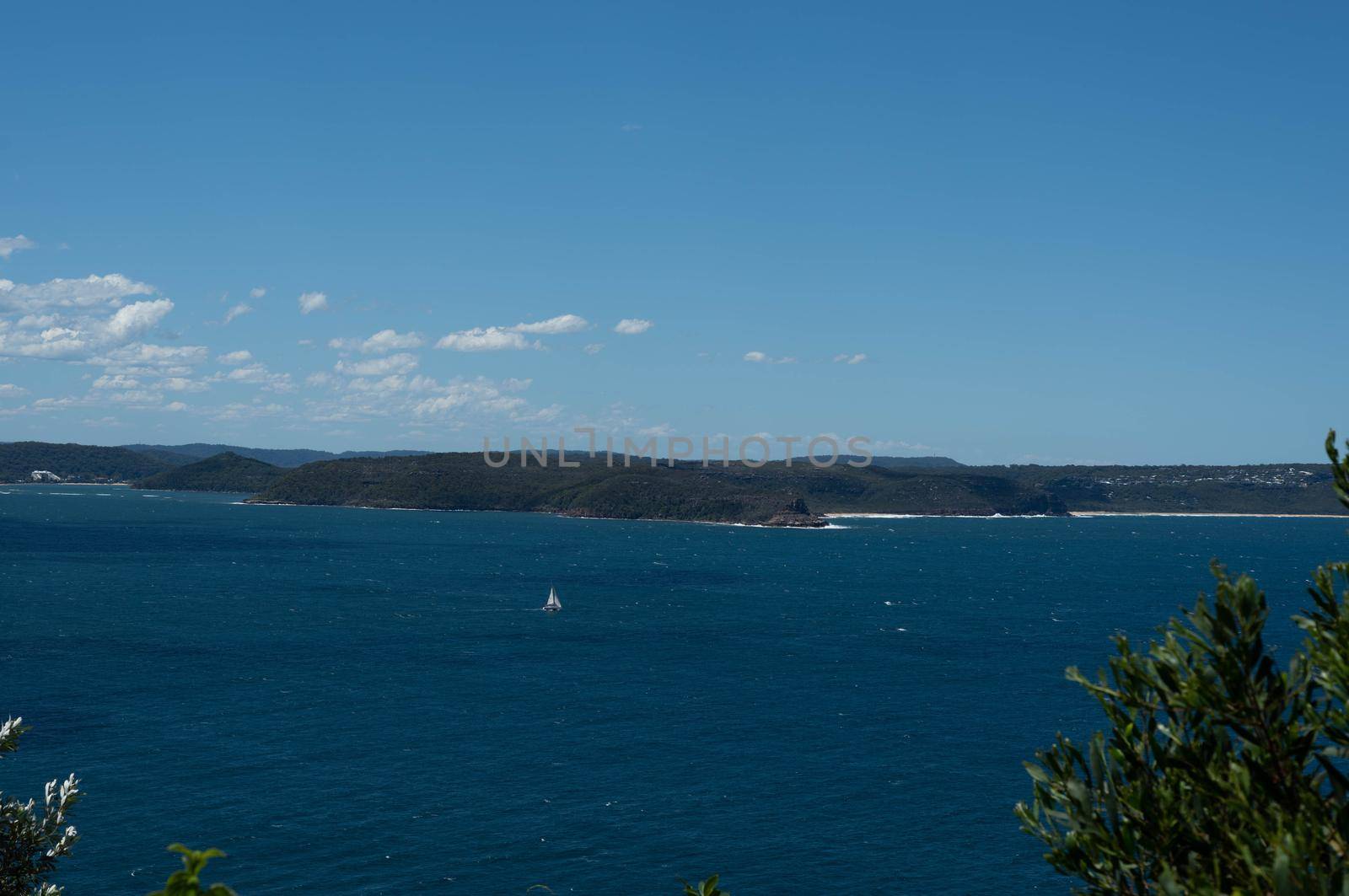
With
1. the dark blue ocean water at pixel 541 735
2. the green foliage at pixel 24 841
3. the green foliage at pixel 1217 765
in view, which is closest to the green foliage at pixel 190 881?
the green foliage at pixel 1217 765

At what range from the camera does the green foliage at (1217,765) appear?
11695 millimetres

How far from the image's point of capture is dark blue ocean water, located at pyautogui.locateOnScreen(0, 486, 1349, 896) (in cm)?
5553

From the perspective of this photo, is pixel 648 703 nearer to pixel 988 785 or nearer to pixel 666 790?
pixel 666 790

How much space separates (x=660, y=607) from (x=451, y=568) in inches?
2480

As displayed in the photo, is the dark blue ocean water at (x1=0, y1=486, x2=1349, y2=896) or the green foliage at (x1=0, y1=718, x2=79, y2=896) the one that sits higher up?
the green foliage at (x1=0, y1=718, x2=79, y2=896)

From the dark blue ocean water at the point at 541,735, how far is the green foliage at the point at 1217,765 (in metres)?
41.8

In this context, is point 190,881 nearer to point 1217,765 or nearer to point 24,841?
point 1217,765

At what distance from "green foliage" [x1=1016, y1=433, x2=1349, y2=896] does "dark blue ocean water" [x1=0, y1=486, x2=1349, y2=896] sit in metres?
41.8

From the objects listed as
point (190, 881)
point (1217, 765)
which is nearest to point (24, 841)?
point (190, 881)

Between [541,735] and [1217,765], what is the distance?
232 feet

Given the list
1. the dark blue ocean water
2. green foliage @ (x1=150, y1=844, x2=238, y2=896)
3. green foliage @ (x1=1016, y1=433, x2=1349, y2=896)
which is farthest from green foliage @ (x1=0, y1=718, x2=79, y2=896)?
the dark blue ocean water

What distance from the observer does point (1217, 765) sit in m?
12.6

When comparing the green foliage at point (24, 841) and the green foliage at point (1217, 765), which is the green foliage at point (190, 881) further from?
the green foliage at point (24, 841)

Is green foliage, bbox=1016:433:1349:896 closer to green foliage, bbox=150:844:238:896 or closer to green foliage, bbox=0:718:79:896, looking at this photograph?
green foliage, bbox=150:844:238:896
